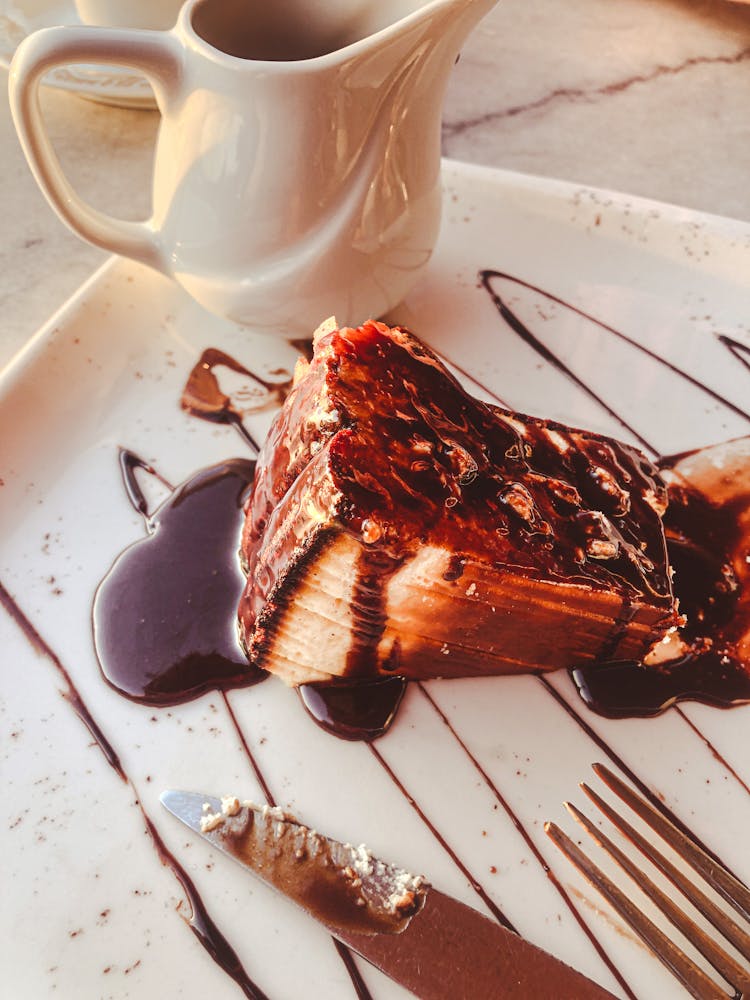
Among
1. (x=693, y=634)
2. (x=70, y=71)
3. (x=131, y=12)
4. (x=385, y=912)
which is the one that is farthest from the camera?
(x=70, y=71)

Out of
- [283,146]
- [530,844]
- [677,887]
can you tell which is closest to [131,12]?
[283,146]

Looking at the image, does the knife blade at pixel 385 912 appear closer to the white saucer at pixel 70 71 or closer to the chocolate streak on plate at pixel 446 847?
the chocolate streak on plate at pixel 446 847

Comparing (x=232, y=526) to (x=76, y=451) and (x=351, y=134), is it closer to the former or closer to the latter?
(x=76, y=451)

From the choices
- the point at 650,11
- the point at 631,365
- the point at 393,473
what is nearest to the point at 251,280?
the point at 393,473

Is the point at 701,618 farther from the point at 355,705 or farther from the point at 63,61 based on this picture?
the point at 63,61

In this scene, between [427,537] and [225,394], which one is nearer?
[427,537]

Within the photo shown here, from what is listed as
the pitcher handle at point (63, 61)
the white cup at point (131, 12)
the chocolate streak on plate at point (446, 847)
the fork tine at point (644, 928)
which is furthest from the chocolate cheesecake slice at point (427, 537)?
the white cup at point (131, 12)
